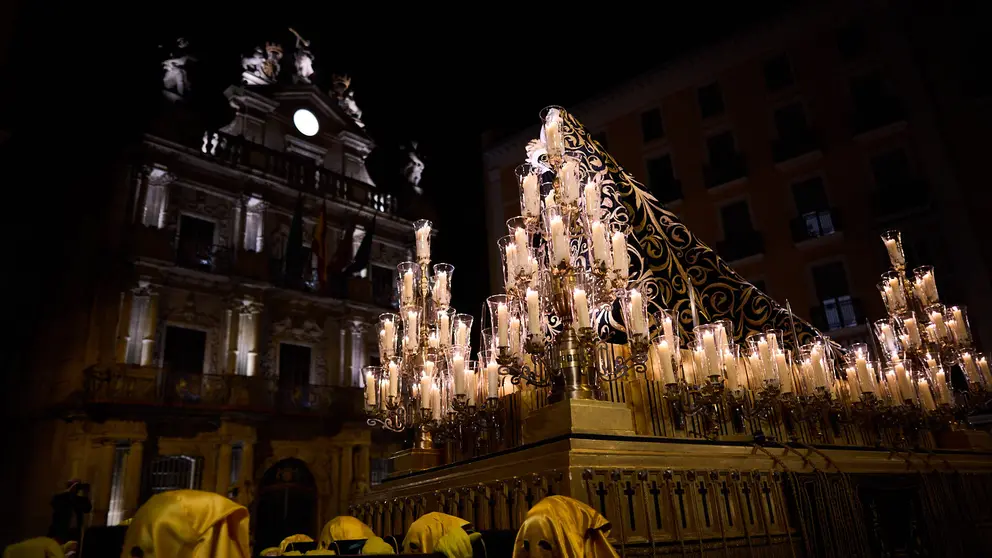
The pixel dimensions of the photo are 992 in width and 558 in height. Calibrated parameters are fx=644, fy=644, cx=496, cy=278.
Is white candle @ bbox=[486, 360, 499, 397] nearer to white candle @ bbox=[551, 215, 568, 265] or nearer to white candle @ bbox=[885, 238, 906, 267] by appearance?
white candle @ bbox=[551, 215, 568, 265]

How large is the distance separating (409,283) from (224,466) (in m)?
12.0

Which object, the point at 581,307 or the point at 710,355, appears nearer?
the point at 581,307

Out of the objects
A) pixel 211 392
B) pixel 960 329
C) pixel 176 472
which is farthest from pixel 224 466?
pixel 960 329

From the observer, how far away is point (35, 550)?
4508mm

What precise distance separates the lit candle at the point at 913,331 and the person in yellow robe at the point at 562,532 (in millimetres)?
5330

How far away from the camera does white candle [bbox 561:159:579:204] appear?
477 centimetres

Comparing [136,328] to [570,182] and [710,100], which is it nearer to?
[570,182]

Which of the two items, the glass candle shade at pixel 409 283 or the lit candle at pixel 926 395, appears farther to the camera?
the lit candle at pixel 926 395

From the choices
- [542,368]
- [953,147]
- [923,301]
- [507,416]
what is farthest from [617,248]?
[953,147]

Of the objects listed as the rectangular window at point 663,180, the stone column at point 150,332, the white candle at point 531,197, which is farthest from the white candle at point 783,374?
the rectangular window at point 663,180

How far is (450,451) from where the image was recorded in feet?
21.1

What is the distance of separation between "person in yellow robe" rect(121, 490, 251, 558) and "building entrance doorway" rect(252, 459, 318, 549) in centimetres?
1480

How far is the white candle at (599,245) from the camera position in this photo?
14.8ft

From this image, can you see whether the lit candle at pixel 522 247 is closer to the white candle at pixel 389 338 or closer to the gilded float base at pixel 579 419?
the gilded float base at pixel 579 419
